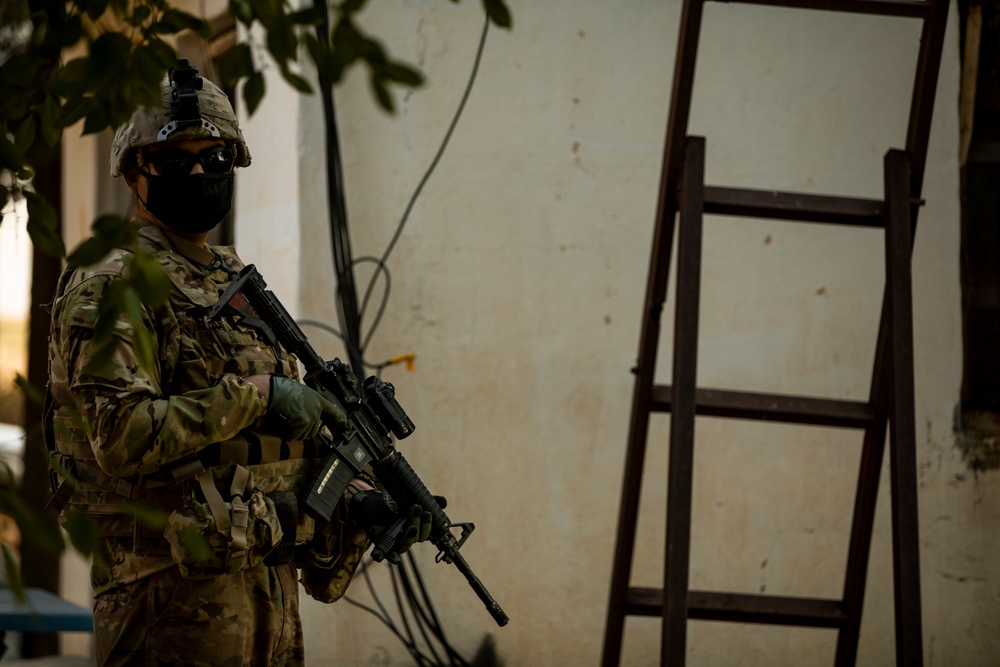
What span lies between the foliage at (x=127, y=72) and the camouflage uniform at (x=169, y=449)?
0.70 meters

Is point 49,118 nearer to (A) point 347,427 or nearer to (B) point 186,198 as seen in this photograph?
(B) point 186,198

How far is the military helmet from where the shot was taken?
2.53 metres

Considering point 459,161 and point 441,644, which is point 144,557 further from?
point 459,161

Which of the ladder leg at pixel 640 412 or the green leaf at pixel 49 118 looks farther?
the ladder leg at pixel 640 412

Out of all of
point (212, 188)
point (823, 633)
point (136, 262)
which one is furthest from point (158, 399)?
point (823, 633)

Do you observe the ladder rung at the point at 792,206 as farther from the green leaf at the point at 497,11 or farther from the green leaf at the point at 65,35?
the green leaf at the point at 65,35

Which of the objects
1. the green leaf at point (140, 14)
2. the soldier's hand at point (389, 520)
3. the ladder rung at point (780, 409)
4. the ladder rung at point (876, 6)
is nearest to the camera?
the green leaf at point (140, 14)

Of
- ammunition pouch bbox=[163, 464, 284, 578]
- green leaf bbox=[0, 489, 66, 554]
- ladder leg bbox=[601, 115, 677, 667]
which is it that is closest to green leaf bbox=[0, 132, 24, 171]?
green leaf bbox=[0, 489, 66, 554]

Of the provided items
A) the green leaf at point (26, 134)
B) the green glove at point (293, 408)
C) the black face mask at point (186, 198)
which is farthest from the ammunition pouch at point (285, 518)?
the green leaf at point (26, 134)

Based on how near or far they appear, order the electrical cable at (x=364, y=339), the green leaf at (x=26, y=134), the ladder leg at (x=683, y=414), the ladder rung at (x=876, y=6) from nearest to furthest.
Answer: the green leaf at (x=26, y=134) → the ladder leg at (x=683, y=414) → the ladder rung at (x=876, y=6) → the electrical cable at (x=364, y=339)

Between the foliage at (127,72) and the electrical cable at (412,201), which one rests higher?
the electrical cable at (412,201)

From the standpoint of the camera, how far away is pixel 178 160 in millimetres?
2547

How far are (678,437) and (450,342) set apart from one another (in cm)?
145

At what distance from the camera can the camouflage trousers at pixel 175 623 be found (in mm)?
2395
